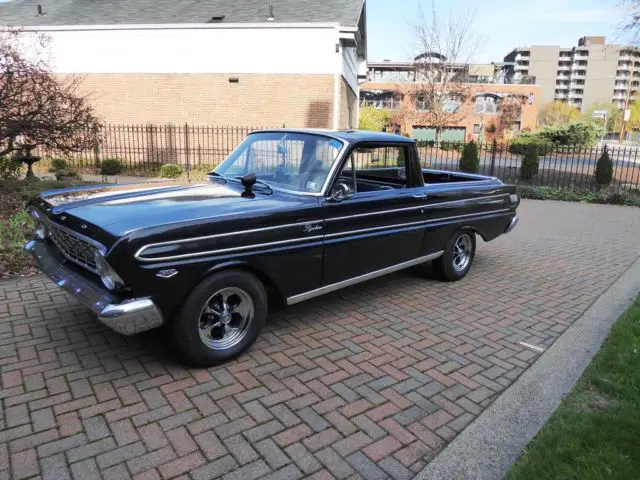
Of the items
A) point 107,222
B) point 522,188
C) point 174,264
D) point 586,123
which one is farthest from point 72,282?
point 586,123

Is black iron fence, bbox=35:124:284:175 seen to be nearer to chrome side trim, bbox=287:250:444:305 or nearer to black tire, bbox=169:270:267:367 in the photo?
chrome side trim, bbox=287:250:444:305

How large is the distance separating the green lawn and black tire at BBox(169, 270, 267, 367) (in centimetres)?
202

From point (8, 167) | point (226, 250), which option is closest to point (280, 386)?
point (226, 250)

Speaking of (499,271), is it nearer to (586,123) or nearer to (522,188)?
(522,188)

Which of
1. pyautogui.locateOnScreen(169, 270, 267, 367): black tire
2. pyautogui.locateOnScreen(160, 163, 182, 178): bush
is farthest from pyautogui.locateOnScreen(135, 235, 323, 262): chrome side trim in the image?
pyautogui.locateOnScreen(160, 163, 182, 178): bush

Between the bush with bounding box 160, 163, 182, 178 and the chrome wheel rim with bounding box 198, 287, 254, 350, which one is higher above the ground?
the bush with bounding box 160, 163, 182, 178

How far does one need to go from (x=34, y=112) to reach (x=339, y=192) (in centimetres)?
748

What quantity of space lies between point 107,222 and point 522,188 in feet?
46.8

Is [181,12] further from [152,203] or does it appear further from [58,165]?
[152,203]

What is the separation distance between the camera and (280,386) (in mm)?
3436

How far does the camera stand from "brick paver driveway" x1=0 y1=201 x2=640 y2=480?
2688 millimetres

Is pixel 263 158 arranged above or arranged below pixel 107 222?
above

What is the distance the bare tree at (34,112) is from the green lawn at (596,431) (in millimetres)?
9379

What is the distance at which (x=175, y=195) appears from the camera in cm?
404
